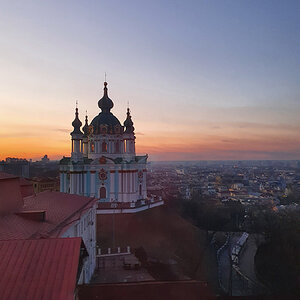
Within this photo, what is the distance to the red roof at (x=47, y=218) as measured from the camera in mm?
10797

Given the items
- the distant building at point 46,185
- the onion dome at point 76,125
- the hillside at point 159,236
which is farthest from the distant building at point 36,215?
the distant building at point 46,185

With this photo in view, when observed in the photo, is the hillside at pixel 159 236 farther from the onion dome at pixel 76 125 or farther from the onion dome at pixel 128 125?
the onion dome at pixel 76 125

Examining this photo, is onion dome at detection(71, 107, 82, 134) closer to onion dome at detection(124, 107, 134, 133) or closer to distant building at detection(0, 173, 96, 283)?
onion dome at detection(124, 107, 134, 133)

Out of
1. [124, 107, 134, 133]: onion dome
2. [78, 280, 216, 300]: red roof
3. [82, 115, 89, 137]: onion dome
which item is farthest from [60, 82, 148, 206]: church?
[78, 280, 216, 300]: red roof

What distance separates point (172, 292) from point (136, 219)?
19.4m

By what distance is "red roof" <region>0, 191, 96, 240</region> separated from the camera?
1080 cm

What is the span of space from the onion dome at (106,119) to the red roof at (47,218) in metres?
15.7

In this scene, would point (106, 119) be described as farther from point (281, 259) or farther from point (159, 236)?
point (281, 259)

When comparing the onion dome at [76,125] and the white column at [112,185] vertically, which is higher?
the onion dome at [76,125]

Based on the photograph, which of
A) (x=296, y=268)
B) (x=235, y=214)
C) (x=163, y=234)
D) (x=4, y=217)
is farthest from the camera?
(x=235, y=214)

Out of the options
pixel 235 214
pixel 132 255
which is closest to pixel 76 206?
pixel 132 255

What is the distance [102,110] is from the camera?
37.0 meters

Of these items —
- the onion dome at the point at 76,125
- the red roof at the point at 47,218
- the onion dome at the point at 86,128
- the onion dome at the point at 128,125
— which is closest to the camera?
the red roof at the point at 47,218

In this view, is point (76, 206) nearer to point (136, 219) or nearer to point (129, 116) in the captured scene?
point (136, 219)
